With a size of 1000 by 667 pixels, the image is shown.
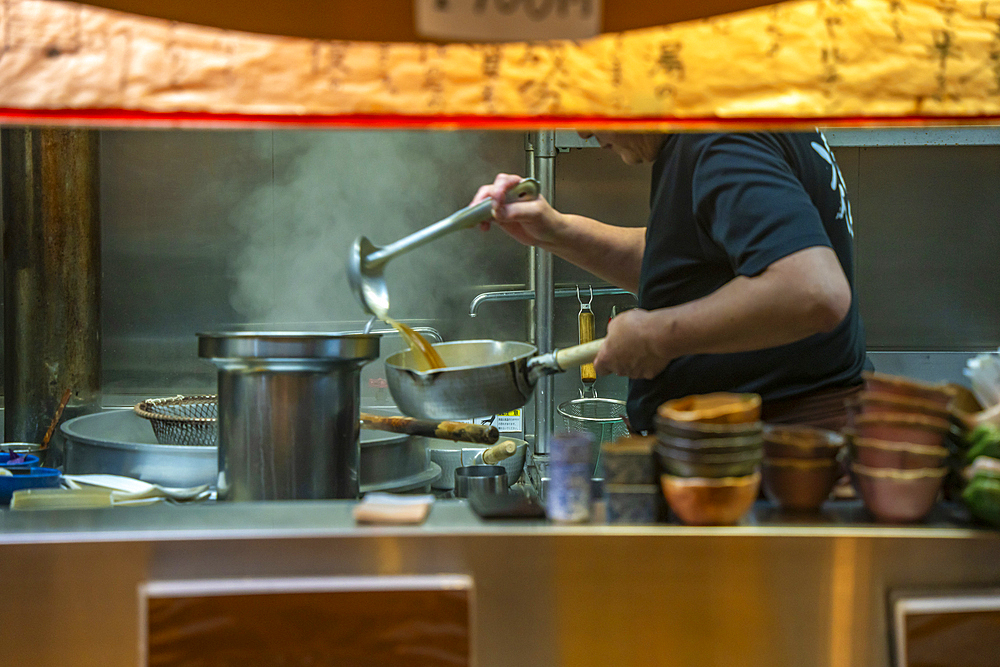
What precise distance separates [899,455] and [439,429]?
41.3 inches

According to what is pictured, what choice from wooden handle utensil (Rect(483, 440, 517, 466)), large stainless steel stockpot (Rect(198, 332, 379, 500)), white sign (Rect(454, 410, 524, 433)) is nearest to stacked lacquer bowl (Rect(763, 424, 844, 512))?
large stainless steel stockpot (Rect(198, 332, 379, 500))

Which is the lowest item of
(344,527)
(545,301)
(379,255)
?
(344,527)

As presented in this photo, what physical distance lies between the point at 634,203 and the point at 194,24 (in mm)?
2565

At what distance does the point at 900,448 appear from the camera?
102 centimetres

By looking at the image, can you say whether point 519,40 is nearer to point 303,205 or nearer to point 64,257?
point 64,257

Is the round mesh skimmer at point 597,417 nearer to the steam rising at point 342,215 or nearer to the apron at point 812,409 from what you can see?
the steam rising at point 342,215

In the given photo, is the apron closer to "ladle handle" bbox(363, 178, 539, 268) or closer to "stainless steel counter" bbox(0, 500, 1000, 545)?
"stainless steel counter" bbox(0, 500, 1000, 545)

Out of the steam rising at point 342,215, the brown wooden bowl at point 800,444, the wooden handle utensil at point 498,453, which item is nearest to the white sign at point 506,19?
the brown wooden bowl at point 800,444

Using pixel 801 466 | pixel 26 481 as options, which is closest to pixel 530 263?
pixel 26 481

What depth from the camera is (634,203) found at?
337 cm

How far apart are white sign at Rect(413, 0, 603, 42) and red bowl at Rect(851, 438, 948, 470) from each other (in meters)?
Answer: 0.65

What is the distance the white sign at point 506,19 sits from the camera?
→ 0.89 m

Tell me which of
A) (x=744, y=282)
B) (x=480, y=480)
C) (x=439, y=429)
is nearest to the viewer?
(x=744, y=282)

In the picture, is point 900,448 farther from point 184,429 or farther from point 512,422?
point 512,422
